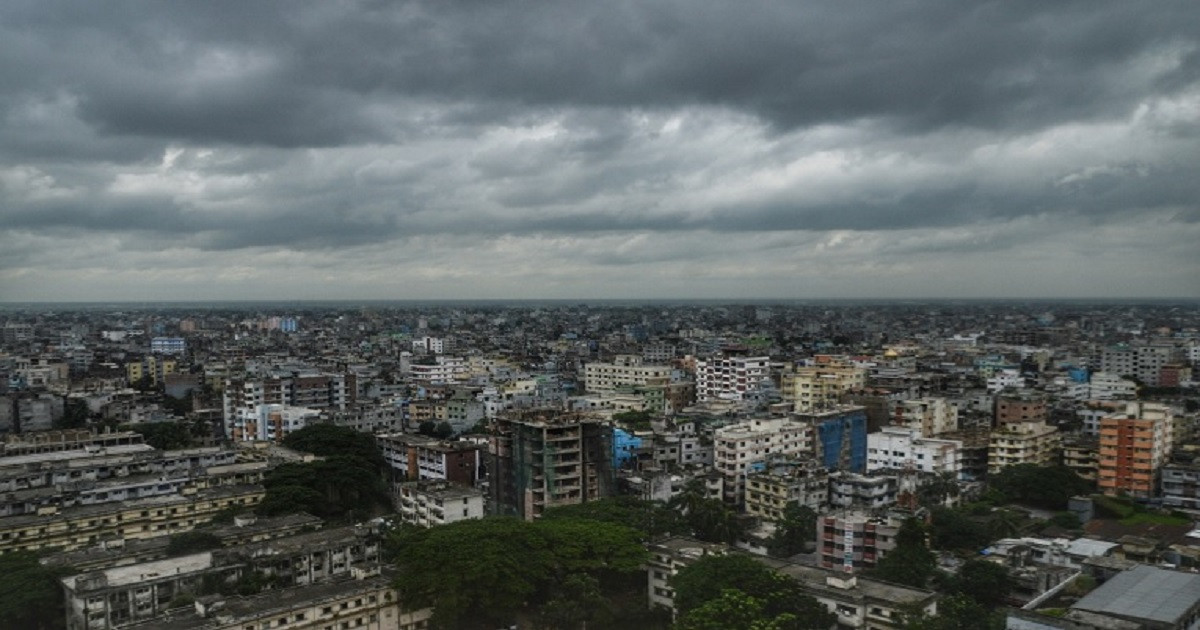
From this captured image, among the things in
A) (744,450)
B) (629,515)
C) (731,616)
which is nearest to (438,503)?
(629,515)

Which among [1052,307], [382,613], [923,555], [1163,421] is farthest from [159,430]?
[1052,307]

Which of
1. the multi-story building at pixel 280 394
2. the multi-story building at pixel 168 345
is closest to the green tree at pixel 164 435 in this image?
the multi-story building at pixel 280 394

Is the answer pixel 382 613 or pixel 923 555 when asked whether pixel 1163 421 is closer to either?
pixel 923 555

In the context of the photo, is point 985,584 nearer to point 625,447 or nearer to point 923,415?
point 625,447

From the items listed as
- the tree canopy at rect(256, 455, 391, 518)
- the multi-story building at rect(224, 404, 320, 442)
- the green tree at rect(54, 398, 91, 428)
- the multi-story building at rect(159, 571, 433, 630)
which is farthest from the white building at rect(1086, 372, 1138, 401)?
the green tree at rect(54, 398, 91, 428)

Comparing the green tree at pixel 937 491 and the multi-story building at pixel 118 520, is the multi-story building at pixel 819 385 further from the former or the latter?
the multi-story building at pixel 118 520

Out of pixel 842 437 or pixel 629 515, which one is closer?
pixel 629 515
